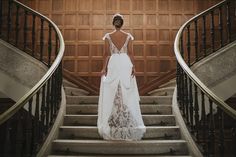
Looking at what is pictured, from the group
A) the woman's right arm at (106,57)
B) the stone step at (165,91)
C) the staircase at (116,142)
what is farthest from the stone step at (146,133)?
the stone step at (165,91)

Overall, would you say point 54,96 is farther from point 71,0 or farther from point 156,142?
point 71,0

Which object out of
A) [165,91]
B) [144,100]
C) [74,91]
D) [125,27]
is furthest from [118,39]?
[125,27]

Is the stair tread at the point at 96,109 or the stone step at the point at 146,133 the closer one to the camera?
the stone step at the point at 146,133

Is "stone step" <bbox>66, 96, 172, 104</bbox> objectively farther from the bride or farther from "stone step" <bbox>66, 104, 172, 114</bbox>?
the bride

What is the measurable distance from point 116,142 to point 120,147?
0.08m

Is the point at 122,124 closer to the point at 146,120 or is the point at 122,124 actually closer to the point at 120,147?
the point at 120,147

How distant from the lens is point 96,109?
18.8 feet

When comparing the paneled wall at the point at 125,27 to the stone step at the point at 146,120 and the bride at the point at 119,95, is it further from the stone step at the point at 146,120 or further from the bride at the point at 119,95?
the bride at the point at 119,95

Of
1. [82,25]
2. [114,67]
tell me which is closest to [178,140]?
[114,67]

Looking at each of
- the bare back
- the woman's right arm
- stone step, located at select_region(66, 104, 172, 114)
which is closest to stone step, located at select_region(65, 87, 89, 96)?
stone step, located at select_region(66, 104, 172, 114)

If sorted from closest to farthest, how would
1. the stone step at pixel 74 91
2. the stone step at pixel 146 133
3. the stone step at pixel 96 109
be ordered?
the stone step at pixel 146 133 → the stone step at pixel 96 109 → the stone step at pixel 74 91

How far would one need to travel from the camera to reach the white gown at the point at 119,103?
4754 mm

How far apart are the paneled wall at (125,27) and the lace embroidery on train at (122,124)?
413cm


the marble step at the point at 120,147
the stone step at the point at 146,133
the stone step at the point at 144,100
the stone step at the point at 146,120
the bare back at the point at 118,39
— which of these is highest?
the bare back at the point at 118,39
